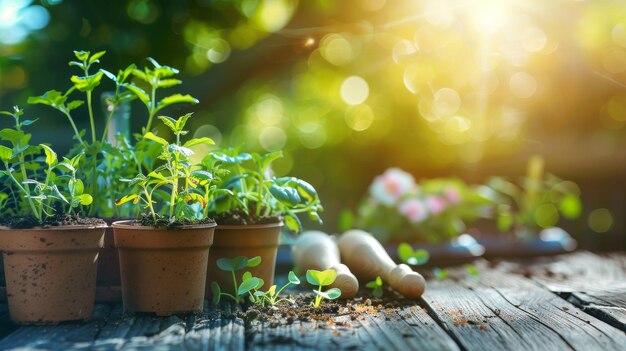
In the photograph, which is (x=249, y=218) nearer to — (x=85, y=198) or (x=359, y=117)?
(x=85, y=198)

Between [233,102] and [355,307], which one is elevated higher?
[233,102]

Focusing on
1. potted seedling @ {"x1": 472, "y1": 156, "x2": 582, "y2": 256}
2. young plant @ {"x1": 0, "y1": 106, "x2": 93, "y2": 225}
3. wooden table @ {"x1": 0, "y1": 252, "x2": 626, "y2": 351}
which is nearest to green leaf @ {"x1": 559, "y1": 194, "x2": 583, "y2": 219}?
potted seedling @ {"x1": 472, "y1": 156, "x2": 582, "y2": 256}

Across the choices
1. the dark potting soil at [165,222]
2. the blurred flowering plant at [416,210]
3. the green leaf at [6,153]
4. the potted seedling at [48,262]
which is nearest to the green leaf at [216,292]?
the dark potting soil at [165,222]

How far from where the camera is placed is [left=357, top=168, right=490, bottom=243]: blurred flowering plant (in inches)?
118

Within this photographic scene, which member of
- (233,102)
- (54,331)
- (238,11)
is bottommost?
(54,331)

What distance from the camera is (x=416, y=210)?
2980 millimetres

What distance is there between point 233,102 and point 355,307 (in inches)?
86.2

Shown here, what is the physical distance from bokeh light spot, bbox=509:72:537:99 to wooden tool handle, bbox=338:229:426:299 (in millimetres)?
3006

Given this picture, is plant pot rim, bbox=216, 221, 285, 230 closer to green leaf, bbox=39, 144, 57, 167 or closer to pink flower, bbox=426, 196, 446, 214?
green leaf, bbox=39, 144, 57, 167

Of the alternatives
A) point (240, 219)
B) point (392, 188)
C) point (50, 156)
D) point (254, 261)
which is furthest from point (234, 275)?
point (392, 188)

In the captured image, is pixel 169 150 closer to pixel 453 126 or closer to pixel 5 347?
pixel 5 347

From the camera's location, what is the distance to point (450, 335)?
1.45m

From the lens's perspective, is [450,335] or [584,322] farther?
[584,322]

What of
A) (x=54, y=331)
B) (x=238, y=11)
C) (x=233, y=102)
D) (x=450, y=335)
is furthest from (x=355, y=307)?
(x=233, y=102)
